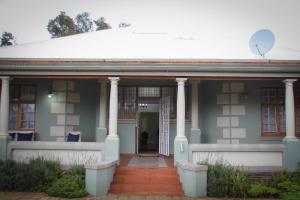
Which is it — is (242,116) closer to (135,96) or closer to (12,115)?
(135,96)

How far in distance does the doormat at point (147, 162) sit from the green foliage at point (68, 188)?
2.04 meters

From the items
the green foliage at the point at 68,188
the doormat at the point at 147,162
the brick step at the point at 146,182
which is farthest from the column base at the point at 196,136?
the green foliage at the point at 68,188

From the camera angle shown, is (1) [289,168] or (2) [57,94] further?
(2) [57,94]

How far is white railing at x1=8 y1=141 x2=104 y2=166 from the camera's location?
1008cm

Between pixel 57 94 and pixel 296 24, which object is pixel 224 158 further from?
pixel 296 24

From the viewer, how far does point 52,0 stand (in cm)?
1063

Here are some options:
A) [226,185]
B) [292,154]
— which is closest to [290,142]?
[292,154]

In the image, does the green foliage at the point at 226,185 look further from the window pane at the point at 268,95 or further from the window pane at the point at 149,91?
the window pane at the point at 149,91

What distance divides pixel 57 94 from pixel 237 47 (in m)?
8.48

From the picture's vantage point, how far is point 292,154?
10055 millimetres

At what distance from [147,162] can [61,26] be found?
85.1 ft

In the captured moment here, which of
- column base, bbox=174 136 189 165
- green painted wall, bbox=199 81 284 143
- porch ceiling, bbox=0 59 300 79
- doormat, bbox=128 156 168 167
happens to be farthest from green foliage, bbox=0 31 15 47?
column base, bbox=174 136 189 165

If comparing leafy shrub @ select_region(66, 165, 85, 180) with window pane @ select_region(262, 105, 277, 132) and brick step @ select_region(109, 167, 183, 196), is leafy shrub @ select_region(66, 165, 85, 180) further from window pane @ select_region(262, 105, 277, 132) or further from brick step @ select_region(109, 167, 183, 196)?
window pane @ select_region(262, 105, 277, 132)

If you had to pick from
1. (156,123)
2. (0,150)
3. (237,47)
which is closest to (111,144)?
(0,150)
